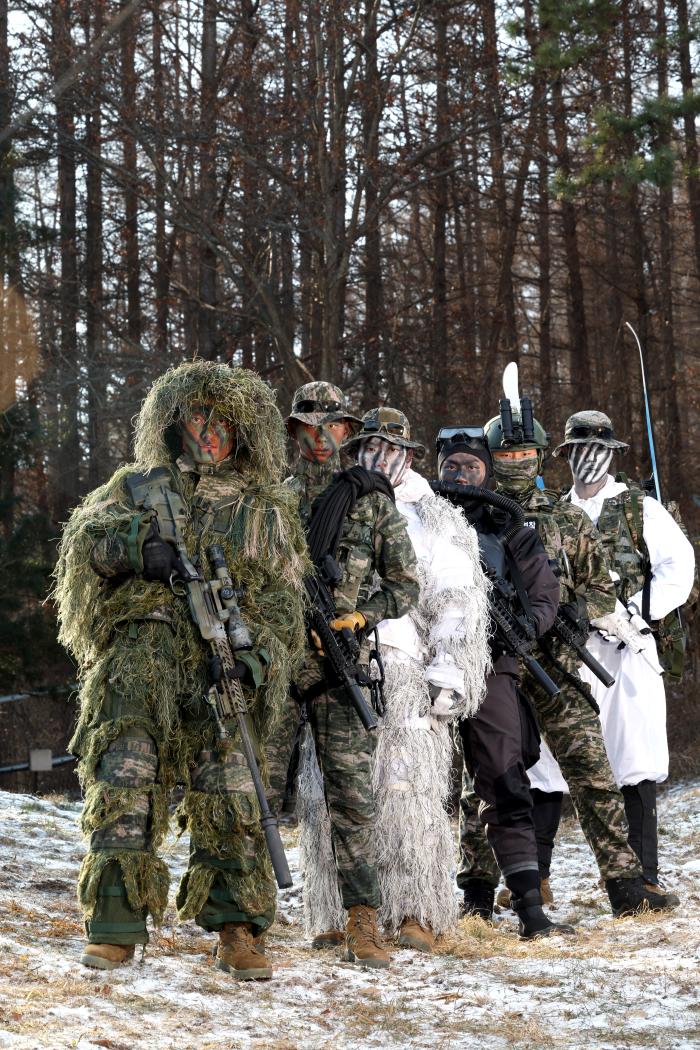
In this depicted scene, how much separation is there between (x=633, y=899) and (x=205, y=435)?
3.02m

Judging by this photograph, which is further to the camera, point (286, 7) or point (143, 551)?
point (286, 7)

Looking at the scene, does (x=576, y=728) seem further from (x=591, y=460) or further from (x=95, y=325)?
(x=95, y=325)

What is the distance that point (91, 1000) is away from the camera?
4.03 m

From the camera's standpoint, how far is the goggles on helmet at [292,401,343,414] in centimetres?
579

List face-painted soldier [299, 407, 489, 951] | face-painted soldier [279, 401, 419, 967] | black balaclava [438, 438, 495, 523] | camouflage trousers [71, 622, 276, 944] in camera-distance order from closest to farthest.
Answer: camouflage trousers [71, 622, 276, 944], face-painted soldier [279, 401, 419, 967], face-painted soldier [299, 407, 489, 951], black balaclava [438, 438, 495, 523]

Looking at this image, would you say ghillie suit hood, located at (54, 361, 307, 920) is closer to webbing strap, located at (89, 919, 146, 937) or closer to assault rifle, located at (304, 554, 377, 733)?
webbing strap, located at (89, 919, 146, 937)

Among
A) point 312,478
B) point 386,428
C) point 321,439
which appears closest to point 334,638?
point 312,478

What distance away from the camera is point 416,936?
5395mm

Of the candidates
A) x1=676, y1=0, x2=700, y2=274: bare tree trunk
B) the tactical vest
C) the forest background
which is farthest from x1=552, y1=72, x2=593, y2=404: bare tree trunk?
the tactical vest

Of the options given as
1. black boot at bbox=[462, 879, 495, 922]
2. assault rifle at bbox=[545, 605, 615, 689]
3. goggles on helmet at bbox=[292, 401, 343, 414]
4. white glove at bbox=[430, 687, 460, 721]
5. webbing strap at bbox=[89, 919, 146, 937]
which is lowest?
black boot at bbox=[462, 879, 495, 922]

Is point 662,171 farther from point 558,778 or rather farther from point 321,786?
point 321,786

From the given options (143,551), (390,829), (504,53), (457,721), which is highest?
(504,53)

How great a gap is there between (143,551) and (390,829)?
1656 millimetres

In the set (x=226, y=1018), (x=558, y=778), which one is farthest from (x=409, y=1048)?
(x=558, y=778)
